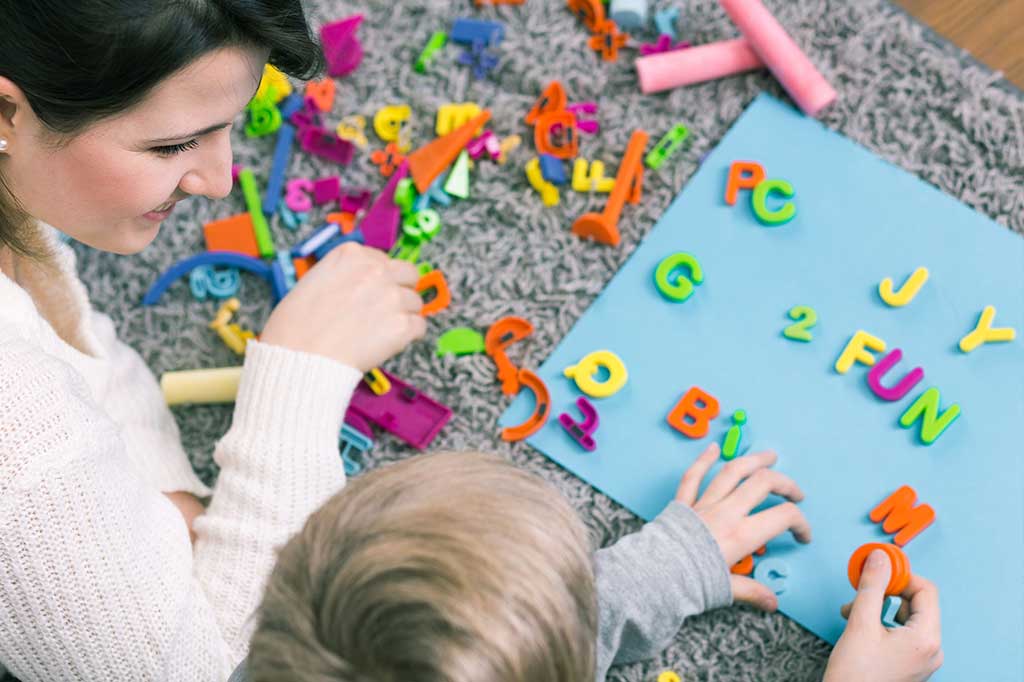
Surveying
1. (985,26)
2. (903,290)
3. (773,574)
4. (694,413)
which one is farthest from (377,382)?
(985,26)

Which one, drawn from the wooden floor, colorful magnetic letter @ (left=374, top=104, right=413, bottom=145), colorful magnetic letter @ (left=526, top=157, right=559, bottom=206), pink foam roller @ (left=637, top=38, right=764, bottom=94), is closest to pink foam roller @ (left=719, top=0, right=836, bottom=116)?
pink foam roller @ (left=637, top=38, right=764, bottom=94)

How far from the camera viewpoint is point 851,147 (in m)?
1.05

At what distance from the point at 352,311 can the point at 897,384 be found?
0.52 metres

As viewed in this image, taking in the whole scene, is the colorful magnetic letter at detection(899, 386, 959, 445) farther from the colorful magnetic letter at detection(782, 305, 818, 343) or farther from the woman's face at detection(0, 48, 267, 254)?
the woman's face at detection(0, 48, 267, 254)

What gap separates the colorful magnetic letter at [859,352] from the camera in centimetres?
96

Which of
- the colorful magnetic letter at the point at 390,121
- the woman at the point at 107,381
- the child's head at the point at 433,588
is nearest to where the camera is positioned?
the child's head at the point at 433,588

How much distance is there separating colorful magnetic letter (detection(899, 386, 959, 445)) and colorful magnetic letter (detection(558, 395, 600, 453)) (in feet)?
0.95

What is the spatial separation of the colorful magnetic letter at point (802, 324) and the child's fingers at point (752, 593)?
0.79ft

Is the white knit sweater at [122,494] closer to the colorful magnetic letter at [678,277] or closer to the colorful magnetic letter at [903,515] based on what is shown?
the colorful magnetic letter at [678,277]

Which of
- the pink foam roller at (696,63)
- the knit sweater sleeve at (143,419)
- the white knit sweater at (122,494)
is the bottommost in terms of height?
the knit sweater sleeve at (143,419)

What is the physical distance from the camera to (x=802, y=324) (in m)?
0.97

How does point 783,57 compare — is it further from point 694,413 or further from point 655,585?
point 655,585

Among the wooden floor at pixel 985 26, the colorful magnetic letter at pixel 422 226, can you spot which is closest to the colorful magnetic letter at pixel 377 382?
the colorful magnetic letter at pixel 422 226

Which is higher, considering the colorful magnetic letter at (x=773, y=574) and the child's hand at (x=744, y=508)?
the child's hand at (x=744, y=508)
